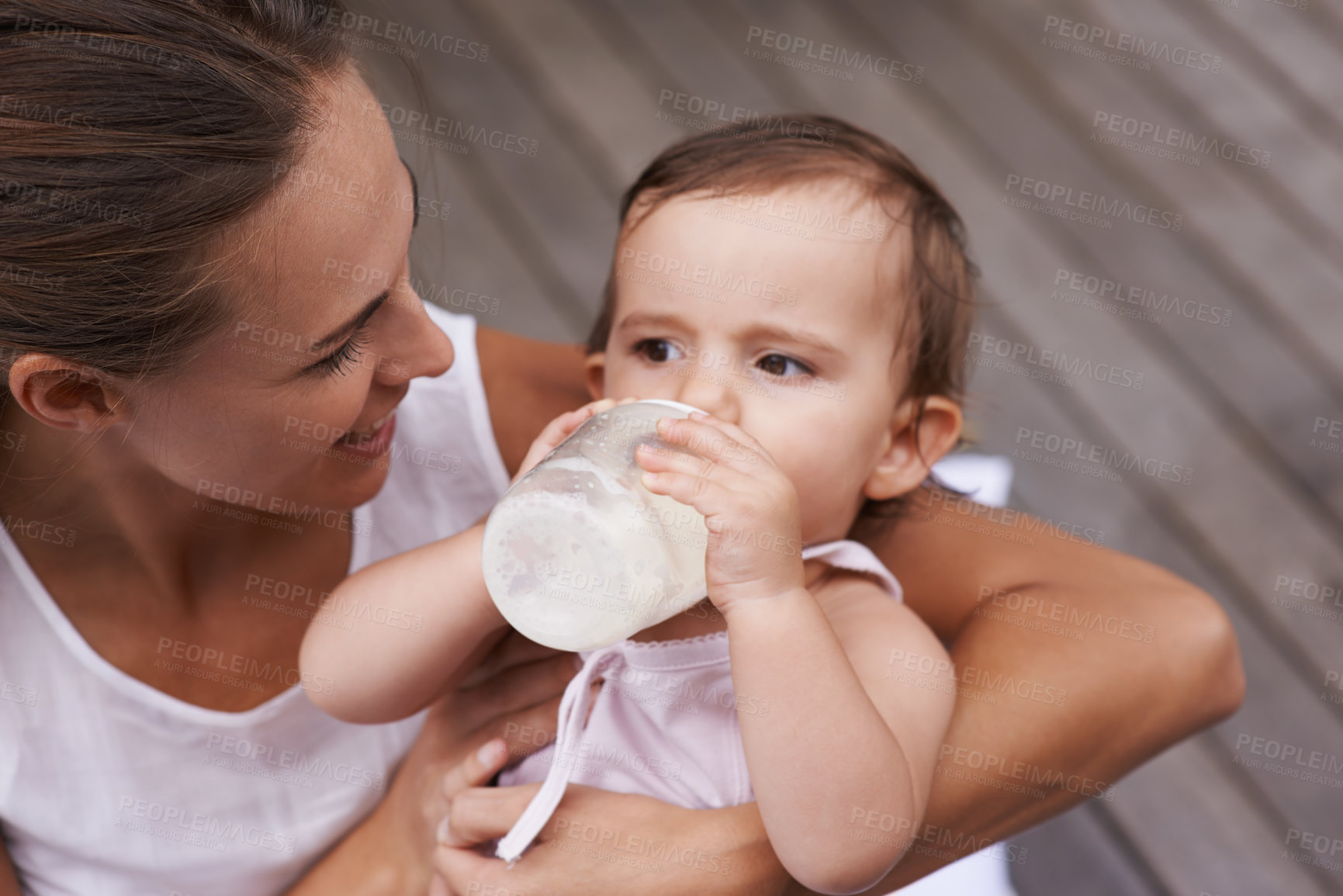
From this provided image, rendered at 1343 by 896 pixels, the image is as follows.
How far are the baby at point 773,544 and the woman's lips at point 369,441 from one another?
4.5 inches

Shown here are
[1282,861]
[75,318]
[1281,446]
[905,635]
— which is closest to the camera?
[75,318]

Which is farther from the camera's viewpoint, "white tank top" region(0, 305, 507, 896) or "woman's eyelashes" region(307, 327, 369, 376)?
"white tank top" region(0, 305, 507, 896)

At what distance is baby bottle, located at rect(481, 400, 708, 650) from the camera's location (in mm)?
826

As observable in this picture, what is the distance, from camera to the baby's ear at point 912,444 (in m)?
1.21

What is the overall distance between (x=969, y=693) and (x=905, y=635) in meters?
0.13

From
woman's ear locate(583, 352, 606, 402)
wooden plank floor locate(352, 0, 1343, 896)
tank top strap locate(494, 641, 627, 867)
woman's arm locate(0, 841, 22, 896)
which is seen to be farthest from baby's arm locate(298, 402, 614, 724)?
wooden plank floor locate(352, 0, 1343, 896)

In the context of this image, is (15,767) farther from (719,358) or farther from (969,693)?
(969,693)

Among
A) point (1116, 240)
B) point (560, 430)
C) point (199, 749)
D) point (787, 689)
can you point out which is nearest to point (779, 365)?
point (560, 430)

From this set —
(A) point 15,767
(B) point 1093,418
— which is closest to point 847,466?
(A) point 15,767

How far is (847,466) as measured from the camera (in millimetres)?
1118

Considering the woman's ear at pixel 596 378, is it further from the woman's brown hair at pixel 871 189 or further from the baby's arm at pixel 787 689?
the baby's arm at pixel 787 689

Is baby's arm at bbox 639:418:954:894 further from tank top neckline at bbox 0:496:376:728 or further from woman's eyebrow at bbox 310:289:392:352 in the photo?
tank top neckline at bbox 0:496:376:728

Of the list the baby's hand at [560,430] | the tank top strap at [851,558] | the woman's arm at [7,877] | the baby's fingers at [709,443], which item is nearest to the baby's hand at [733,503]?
the baby's fingers at [709,443]

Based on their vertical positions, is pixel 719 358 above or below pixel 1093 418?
above
